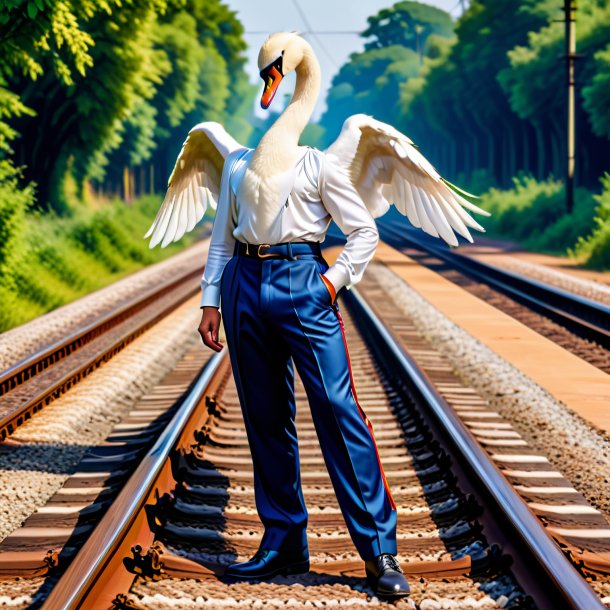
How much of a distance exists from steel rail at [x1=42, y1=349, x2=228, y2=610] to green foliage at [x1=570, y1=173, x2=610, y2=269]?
1792cm

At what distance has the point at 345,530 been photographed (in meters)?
4.83

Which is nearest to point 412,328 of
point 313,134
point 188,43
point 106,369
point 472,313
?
point 472,313

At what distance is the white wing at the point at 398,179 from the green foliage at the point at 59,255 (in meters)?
10.3

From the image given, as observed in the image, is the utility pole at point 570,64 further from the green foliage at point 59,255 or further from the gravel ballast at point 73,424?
the gravel ballast at point 73,424

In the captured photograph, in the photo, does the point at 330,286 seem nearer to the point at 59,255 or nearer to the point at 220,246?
the point at 220,246

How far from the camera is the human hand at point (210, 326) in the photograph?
4086 millimetres

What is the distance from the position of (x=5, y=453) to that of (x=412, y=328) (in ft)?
22.7

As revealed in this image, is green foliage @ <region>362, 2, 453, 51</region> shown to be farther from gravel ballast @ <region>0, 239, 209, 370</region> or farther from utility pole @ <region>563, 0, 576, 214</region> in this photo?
gravel ballast @ <region>0, 239, 209, 370</region>

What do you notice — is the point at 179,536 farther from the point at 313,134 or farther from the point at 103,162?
the point at 313,134

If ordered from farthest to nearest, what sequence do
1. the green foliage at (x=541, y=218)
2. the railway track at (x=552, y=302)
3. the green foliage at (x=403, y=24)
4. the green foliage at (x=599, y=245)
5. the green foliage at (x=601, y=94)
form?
the green foliage at (x=403, y=24)
the green foliage at (x=541, y=218)
the green foliage at (x=601, y=94)
the green foliage at (x=599, y=245)
the railway track at (x=552, y=302)

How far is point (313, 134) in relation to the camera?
166250mm

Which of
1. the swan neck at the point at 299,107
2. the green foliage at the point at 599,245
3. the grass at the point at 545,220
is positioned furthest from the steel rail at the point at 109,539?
Result: the grass at the point at 545,220

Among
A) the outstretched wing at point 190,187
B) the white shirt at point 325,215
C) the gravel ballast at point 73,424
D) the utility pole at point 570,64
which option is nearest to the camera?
the white shirt at point 325,215

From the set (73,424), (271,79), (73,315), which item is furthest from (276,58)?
(73,315)
